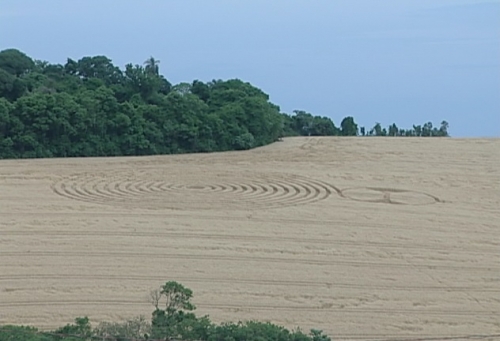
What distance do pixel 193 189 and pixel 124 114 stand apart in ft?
19.6

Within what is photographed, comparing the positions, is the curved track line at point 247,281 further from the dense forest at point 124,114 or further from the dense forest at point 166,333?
the dense forest at point 124,114

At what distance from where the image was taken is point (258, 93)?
1098 inches

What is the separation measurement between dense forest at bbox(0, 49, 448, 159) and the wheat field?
102 cm

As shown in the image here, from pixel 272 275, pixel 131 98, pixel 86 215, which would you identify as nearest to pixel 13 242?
pixel 86 215

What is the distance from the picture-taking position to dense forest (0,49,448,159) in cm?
2230

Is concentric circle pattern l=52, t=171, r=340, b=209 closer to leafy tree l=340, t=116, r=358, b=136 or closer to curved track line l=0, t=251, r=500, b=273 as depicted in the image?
curved track line l=0, t=251, r=500, b=273

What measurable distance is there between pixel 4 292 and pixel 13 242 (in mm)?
2670

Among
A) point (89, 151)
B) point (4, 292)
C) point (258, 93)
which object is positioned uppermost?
point (258, 93)

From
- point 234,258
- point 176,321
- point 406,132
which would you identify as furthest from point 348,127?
point 176,321

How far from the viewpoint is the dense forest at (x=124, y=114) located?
2230 cm

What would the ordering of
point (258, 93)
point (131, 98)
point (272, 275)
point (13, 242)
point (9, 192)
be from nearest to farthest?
point (272, 275) → point (13, 242) → point (9, 192) → point (131, 98) → point (258, 93)

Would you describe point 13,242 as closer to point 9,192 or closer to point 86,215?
point 86,215

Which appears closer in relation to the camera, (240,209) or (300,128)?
(240,209)

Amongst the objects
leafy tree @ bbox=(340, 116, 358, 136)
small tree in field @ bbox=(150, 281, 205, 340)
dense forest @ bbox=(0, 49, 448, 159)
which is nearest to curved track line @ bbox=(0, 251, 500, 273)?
small tree in field @ bbox=(150, 281, 205, 340)
